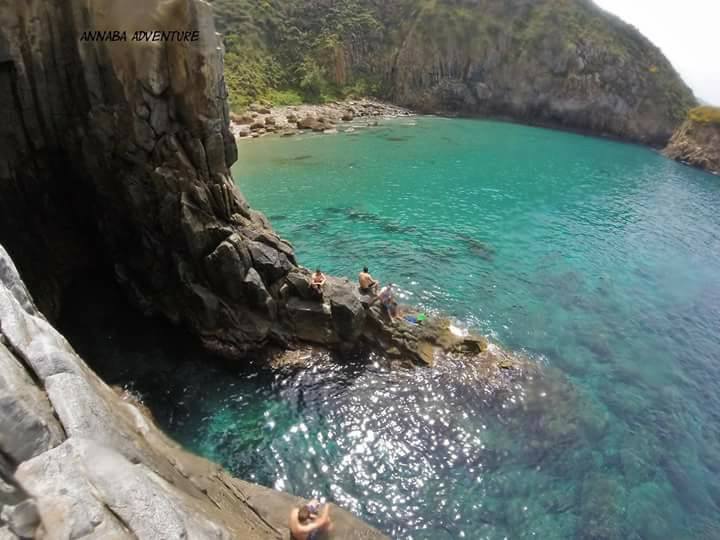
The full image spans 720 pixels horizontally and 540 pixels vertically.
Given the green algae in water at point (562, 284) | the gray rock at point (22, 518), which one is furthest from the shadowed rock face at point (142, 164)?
the gray rock at point (22, 518)

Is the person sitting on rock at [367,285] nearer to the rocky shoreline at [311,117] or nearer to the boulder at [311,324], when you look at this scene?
the boulder at [311,324]

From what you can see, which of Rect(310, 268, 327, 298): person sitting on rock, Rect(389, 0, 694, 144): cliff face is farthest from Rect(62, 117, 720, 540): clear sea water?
Rect(389, 0, 694, 144): cliff face

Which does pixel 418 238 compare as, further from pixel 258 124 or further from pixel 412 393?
pixel 258 124

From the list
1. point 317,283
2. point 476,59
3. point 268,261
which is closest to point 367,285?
point 317,283

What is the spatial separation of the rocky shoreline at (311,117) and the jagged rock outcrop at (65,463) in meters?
59.6

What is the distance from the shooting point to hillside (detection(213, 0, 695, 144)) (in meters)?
100

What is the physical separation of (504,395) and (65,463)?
57.6ft

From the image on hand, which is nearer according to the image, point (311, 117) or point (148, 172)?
point (148, 172)

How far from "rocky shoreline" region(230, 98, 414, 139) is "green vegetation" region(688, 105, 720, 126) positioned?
56.0m

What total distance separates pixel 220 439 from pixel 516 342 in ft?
52.0

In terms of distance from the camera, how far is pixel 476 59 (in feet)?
356

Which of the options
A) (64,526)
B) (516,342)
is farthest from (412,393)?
(64,526)

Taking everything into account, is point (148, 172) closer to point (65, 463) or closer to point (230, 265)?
point (230, 265)

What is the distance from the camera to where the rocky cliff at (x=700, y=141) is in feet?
260
